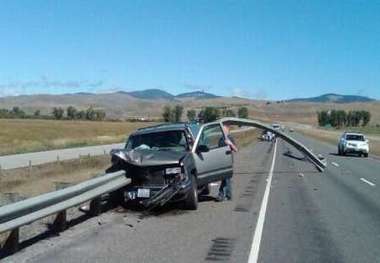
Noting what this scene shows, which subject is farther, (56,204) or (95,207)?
(95,207)

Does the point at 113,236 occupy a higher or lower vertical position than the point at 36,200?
lower

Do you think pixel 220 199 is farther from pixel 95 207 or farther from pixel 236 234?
pixel 236 234

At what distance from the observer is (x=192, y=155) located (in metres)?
14.6

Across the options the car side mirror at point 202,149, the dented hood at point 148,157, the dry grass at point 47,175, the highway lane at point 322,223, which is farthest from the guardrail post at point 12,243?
the dry grass at point 47,175

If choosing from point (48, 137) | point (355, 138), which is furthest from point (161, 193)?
point (48, 137)

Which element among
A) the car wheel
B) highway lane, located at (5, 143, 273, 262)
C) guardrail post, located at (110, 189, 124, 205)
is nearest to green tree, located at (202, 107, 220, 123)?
the car wheel

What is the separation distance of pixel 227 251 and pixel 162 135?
646cm

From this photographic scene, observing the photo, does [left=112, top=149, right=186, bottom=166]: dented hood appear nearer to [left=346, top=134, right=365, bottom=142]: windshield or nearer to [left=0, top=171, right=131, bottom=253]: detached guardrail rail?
[left=0, top=171, right=131, bottom=253]: detached guardrail rail

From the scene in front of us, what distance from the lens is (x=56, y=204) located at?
10445 mm

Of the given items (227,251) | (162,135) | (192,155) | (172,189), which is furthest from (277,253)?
(162,135)

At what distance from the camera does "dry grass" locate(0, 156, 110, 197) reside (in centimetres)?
2339

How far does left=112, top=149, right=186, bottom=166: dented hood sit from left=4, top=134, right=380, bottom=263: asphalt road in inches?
41.6

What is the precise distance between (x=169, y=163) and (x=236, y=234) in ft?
9.95

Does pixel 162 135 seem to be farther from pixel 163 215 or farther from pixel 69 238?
pixel 69 238
